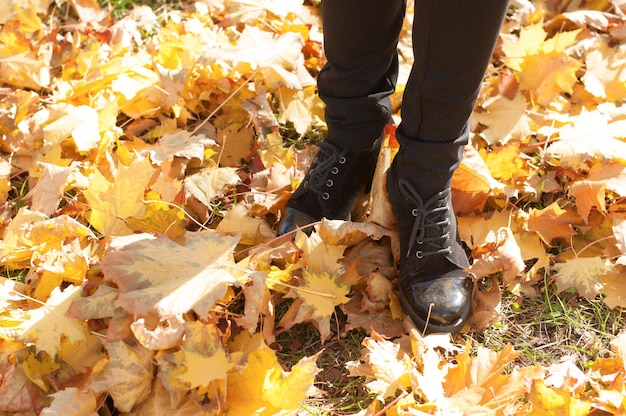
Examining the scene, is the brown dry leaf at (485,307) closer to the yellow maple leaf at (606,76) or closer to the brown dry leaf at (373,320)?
the brown dry leaf at (373,320)

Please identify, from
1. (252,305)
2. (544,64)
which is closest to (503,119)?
(544,64)

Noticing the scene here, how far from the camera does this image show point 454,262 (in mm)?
1282

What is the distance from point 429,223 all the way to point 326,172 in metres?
Answer: 0.27

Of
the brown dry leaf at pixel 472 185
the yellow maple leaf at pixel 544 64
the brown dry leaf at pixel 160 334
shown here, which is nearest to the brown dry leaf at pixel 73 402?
the brown dry leaf at pixel 160 334

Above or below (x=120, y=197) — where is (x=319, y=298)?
below

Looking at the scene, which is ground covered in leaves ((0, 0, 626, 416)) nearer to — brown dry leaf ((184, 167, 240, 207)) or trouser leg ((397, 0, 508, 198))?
brown dry leaf ((184, 167, 240, 207))

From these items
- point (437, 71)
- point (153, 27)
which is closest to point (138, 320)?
point (437, 71)

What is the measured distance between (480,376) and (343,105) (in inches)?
24.1

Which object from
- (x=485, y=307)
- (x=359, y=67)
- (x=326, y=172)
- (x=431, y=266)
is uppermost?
(x=359, y=67)

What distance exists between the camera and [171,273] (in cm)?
115

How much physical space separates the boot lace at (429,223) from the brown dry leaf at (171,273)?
1.22 feet

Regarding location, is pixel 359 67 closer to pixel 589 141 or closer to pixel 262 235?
pixel 262 235

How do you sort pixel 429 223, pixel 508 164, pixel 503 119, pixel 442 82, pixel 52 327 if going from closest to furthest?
pixel 442 82
pixel 52 327
pixel 429 223
pixel 508 164
pixel 503 119

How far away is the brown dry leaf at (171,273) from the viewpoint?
111cm
